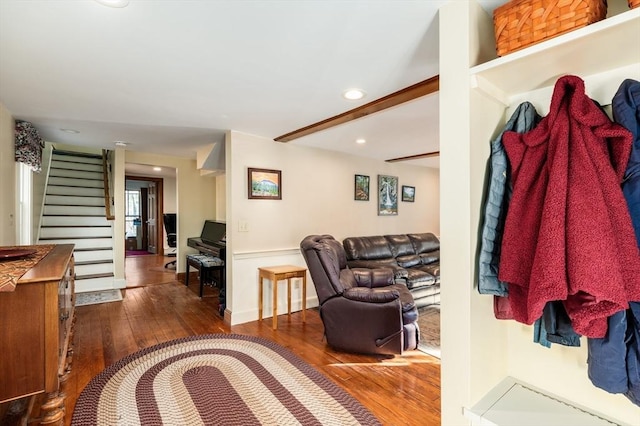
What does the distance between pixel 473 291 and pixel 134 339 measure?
3117 mm

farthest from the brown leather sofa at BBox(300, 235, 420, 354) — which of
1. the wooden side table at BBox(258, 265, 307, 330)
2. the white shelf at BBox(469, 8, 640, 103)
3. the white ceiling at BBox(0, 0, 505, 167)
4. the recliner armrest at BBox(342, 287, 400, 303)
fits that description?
the white shelf at BBox(469, 8, 640, 103)

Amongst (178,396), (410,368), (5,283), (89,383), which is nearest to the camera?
(5,283)

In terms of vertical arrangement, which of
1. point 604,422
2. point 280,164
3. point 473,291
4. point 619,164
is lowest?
point 604,422

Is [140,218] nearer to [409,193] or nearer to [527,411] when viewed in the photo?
[409,193]

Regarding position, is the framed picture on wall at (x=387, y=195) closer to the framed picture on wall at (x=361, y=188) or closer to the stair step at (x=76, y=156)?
the framed picture on wall at (x=361, y=188)

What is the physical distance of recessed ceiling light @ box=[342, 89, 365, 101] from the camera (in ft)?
7.43

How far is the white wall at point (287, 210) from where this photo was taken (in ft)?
11.3

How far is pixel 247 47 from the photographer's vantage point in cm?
164

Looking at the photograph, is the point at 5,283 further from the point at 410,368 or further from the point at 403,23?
the point at 410,368

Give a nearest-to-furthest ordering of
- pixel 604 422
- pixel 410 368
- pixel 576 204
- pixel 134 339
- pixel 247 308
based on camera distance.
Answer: pixel 576 204 → pixel 604 422 → pixel 410 368 → pixel 134 339 → pixel 247 308

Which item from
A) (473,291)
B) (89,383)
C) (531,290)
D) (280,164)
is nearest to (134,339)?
(89,383)

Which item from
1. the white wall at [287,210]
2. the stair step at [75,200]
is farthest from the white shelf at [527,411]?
the stair step at [75,200]

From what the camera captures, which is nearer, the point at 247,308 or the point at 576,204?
the point at 576,204

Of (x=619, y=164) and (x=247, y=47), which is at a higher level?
(x=247, y=47)
